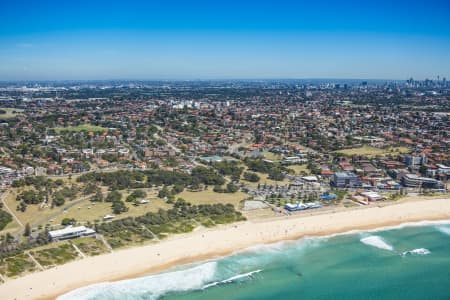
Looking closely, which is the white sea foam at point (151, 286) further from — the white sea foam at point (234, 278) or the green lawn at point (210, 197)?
the green lawn at point (210, 197)

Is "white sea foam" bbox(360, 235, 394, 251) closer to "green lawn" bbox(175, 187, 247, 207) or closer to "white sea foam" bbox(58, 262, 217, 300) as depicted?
"green lawn" bbox(175, 187, 247, 207)

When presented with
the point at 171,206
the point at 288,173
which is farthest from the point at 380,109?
the point at 171,206

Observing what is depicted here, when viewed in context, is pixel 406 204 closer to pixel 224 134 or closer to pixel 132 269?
pixel 132 269

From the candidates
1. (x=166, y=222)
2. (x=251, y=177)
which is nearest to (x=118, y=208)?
(x=166, y=222)

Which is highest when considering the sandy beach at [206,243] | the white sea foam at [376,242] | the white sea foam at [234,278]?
the sandy beach at [206,243]

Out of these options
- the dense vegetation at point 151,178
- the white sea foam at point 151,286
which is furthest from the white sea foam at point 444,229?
the dense vegetation at point 151,178

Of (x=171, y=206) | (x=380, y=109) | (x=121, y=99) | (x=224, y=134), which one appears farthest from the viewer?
(x=121, y=99)
